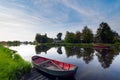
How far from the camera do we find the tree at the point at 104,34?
3883 inches

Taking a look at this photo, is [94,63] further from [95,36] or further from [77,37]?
[77,37]

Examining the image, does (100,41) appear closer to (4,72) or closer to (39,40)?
(39,40)

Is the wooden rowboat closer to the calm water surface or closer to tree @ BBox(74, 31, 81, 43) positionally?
the calm water surface

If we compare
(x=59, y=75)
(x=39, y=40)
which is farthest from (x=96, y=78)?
(x=39, y=40)

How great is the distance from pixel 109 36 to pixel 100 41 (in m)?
6.69

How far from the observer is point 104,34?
99.3 meters

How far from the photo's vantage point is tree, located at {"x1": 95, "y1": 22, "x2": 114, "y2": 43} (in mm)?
98637

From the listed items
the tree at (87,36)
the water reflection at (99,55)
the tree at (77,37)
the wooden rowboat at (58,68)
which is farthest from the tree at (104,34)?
the wooden rowboat at (58,68)

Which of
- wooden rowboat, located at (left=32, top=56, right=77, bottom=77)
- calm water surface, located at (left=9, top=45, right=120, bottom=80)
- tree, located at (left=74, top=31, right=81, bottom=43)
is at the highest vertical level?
tree, located at (left=74, top=31, right=81, bottom=43)

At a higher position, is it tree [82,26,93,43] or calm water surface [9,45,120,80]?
tree [82,26,93,43]

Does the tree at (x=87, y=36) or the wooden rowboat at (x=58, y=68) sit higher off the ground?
the tree at (x=87, y=36)

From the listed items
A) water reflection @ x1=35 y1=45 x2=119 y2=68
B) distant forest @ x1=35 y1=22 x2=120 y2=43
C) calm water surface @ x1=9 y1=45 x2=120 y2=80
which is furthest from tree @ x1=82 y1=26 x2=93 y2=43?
calm water surface @ x1=9 y1=45 x2=120 y2=80

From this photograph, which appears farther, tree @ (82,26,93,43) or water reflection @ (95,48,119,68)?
tree @ (82,26,93,43)

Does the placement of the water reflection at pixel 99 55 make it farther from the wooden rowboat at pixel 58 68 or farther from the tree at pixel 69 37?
the tree at pixel 69 37
